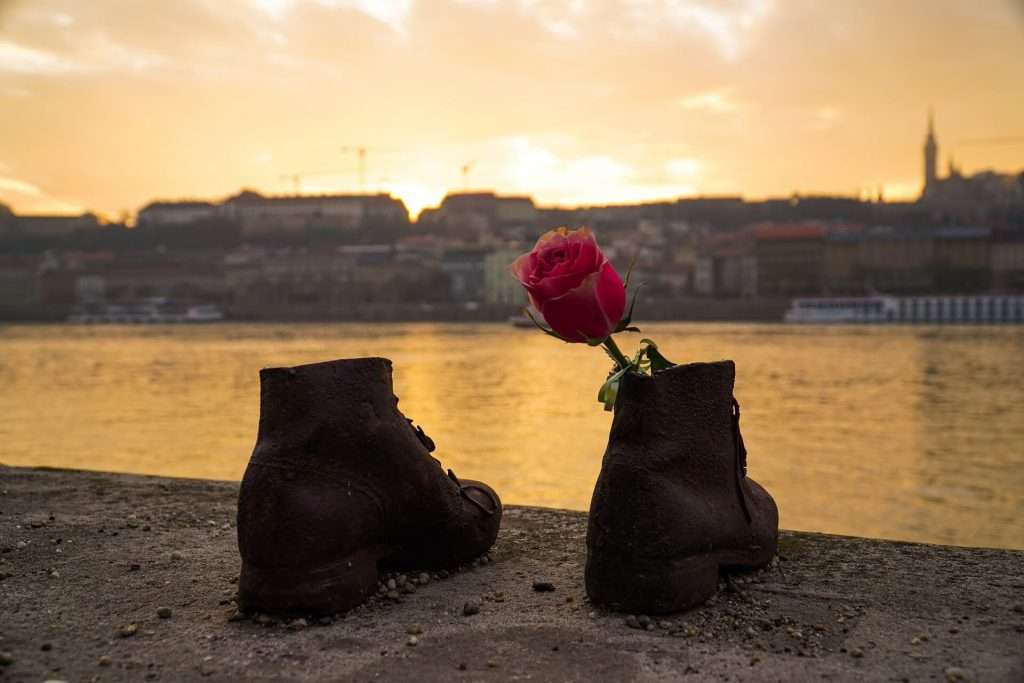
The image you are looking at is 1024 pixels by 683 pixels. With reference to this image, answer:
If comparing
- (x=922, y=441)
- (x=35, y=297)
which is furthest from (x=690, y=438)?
(x=35, y=297)

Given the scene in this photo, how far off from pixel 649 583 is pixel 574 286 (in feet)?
2.46

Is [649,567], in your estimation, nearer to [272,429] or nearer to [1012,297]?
[272,429]

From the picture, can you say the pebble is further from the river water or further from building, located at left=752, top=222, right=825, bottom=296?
building, located at left=752, top=222, right=825, bottom=296

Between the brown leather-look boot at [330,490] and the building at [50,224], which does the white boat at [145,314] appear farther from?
the brown leather-look boot at [330,490]

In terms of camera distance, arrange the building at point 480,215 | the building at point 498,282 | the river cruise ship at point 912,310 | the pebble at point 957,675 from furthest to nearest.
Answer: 1. the building at point 480,215
2. the building at point 498,282
3. the river cruise ship at point 912,310
4. the pebble at point 957,675

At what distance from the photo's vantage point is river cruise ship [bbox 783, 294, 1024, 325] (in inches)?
2867

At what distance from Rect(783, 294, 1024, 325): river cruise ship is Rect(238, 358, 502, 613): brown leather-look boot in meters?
71.0

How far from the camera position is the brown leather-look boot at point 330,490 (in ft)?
9.84

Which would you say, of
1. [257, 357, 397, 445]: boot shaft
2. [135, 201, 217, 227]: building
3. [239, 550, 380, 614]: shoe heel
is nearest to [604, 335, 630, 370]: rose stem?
[257, 357, 397, 445]: boot shaft

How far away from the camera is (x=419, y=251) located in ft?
346

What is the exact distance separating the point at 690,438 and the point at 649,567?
363mm

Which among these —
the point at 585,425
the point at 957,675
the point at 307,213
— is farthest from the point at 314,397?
the point at 307,213

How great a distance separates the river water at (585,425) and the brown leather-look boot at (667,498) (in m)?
6.29

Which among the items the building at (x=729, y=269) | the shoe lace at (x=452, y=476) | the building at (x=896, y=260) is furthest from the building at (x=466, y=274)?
the shoe lace at (x=452, y=476)
